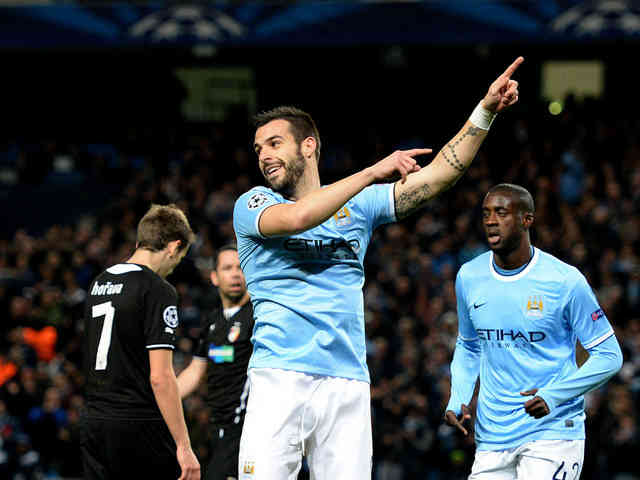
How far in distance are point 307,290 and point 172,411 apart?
1306 mm

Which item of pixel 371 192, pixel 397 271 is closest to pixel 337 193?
pixel 371 192

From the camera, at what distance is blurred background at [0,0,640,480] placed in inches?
488

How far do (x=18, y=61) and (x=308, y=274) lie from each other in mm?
22068

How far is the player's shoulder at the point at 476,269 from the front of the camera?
17.5 ft

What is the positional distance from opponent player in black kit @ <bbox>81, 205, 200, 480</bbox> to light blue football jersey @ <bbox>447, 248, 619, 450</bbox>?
62.1 inches

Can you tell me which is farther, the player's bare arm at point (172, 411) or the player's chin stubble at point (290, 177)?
the player's bare arm at point (172, 411)

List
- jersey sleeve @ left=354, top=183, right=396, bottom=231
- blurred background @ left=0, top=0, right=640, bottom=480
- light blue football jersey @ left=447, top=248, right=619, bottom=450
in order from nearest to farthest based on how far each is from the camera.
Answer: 1. jersey sleeve @ left=354, top=183, right=396, bottom=231
2. light blue football jersey @ left=447, top=248, right=619, bottom=450
3. blurred background @ left=0, top=0, right=640, bottom=480

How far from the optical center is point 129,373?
16.9ft

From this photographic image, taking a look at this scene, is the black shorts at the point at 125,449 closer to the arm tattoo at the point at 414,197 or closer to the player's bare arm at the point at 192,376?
the player's bare arm at the point at 192,376

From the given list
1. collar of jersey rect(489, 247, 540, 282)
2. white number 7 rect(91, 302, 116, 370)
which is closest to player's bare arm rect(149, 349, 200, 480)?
white number 7 rect(91, 302, 116, 370)

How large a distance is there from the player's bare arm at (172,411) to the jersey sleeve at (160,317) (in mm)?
95

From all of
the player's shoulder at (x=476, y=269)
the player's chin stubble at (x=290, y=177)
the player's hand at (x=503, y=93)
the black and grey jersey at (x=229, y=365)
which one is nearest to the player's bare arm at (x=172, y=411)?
the black and grey jersey at (x=229, y=365)

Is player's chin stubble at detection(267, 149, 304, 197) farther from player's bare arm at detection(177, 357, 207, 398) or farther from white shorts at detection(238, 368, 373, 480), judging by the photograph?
player's bare arm at detection(177, 357, 207, 398)

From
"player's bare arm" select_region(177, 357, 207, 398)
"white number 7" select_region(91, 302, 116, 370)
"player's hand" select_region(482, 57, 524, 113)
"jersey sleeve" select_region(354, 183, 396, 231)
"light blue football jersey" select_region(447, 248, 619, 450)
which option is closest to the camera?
"player's hand" select_region(482, 57, 524, 113)
